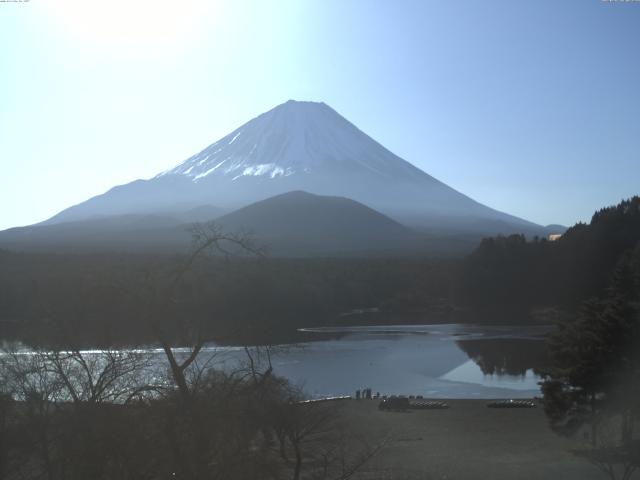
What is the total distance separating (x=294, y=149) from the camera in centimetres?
10956

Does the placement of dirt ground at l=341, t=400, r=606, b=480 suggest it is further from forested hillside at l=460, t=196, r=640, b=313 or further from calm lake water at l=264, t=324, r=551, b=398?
forested hillside at l=460, t=196, r=640, b=313

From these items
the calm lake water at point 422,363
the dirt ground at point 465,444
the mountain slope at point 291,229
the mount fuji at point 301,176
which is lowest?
the dirt ground at point 465,444

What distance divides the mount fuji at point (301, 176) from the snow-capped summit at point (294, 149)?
0.13 meters

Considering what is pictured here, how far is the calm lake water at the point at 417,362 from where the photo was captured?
18.3 m

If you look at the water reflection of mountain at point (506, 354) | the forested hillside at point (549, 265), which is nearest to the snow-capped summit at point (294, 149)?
the forested hillside at point (549, 265)

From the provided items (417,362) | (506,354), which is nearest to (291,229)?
(506,354)

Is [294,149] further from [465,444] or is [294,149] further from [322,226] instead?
[465,444]

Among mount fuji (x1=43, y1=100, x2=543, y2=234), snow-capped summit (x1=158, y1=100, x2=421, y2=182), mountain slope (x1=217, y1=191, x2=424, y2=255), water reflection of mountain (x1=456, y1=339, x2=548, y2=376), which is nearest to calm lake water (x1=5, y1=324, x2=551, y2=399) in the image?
water reflection of mountain (x1=456, y1=339, x2=548, y2=376)

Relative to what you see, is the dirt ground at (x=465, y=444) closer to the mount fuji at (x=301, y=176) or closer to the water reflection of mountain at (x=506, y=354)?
the water reflection of mountain at (x=506, y=354)

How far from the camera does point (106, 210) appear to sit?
332ft

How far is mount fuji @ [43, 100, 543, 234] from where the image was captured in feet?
329

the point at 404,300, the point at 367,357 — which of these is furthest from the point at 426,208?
the point at 367,357

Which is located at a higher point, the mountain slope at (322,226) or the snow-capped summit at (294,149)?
the snow-capped summit at (294,149)

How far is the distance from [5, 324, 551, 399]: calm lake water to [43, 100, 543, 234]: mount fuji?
6842 cm
